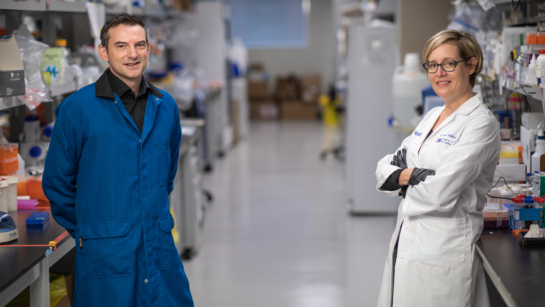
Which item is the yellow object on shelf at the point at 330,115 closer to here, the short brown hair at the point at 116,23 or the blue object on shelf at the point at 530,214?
the blue object on shelf at the point at 530,214

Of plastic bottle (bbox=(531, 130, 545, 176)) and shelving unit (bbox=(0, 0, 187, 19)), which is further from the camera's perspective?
shelving unit (bbox=(0, 0, 187, 19))

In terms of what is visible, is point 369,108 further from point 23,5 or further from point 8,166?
point 8,166

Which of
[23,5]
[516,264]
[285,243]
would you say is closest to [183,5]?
[285,243]

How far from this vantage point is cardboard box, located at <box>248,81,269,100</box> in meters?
12.9

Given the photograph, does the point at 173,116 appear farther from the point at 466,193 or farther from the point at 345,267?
the point at 345,267

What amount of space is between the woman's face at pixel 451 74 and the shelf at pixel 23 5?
1.86 meters

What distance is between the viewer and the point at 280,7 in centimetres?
1345

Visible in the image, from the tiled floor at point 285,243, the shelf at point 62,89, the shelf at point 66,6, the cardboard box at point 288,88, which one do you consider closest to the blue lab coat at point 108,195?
the shelf at point 62,89

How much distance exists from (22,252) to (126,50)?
2.59 ft

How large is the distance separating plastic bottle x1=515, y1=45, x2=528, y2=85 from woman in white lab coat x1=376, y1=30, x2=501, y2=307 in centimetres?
42

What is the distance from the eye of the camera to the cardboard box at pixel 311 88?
1263cm

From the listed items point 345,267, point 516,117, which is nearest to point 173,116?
point 516,117

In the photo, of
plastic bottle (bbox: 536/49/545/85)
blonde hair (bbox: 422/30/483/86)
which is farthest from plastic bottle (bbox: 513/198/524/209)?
blonde hair (bbox: 422/30/483/86)

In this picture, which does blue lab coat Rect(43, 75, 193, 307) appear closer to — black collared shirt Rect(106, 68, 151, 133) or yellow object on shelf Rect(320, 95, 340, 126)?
black collared shirt Rect(106, 68, 151, 133)
